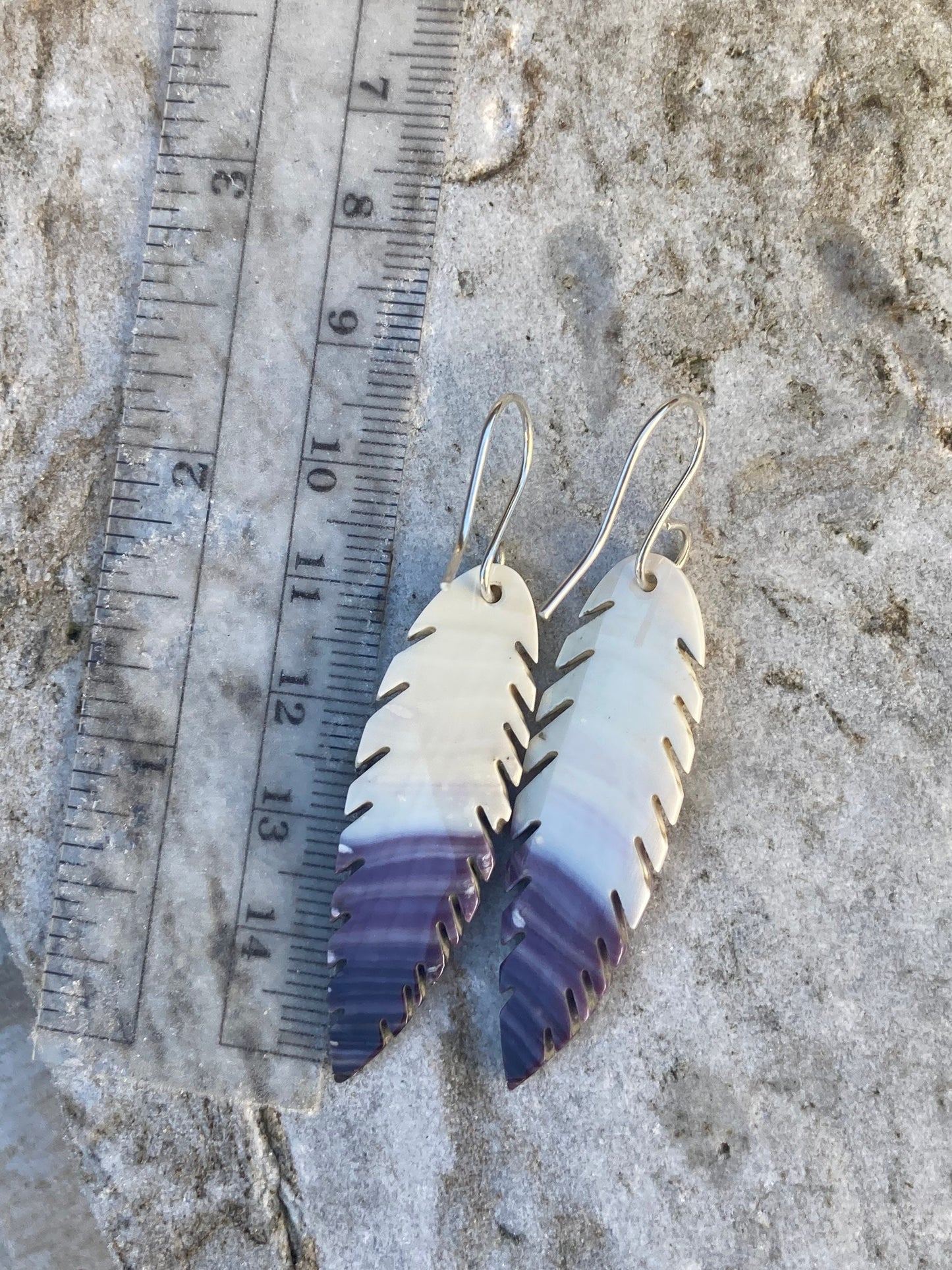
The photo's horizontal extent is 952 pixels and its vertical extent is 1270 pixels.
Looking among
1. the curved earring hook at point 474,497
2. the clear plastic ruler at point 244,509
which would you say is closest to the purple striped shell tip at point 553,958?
the clear plastic ruler at point 244,509

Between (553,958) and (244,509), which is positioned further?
(244,509)

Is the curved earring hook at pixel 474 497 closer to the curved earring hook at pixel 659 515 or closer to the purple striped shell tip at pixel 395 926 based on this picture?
the curved earring hook at pixel 659 515

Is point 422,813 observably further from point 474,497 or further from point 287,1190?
point 287,1190

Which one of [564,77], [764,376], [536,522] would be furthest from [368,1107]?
[564,77]

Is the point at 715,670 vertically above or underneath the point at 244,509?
underneath

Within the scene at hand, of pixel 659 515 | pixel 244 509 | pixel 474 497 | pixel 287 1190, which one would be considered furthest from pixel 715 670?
pixel 287 1190

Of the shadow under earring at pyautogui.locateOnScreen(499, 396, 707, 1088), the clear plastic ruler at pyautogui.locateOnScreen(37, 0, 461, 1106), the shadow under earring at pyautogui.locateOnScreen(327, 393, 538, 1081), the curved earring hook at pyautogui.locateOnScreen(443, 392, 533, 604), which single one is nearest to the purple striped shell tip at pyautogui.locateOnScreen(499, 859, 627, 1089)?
the shadow under earring at pyautogui.locateOnScreen(499, 396, 707, 1088)

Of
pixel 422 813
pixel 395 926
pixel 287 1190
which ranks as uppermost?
pixel 422 813
